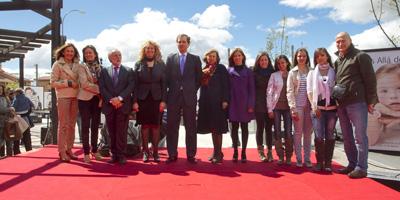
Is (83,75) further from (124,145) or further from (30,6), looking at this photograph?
(30,6)

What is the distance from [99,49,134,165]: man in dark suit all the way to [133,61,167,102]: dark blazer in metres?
0.11

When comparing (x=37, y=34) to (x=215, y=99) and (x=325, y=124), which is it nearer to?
(x=215, y=99)

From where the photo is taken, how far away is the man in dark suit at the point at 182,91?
5.71m

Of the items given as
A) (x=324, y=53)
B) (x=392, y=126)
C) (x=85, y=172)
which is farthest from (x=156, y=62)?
(x=392, y=126)

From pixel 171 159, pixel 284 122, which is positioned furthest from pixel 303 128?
pixel 171 159

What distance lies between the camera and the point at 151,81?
564cm

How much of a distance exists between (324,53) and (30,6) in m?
5.52

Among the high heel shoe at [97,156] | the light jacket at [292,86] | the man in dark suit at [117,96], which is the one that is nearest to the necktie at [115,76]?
the man in dark suit at [117,96]

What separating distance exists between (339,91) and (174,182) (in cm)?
230

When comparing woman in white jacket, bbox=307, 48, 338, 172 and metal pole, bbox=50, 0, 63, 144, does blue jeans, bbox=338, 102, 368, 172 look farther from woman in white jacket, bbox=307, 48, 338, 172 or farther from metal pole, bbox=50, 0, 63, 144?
metal pole, bbox=50, 0, 63, 144

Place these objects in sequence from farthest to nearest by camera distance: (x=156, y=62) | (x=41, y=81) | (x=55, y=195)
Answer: (x=41, y=81)
(x=156, y=62)
(x=55, y=195)

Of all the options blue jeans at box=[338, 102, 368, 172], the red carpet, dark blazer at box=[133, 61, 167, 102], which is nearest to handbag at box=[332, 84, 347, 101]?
blue jeans at box=[338, 102, 368, 172]

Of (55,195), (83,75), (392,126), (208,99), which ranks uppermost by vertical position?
(83,75)

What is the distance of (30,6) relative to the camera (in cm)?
744
